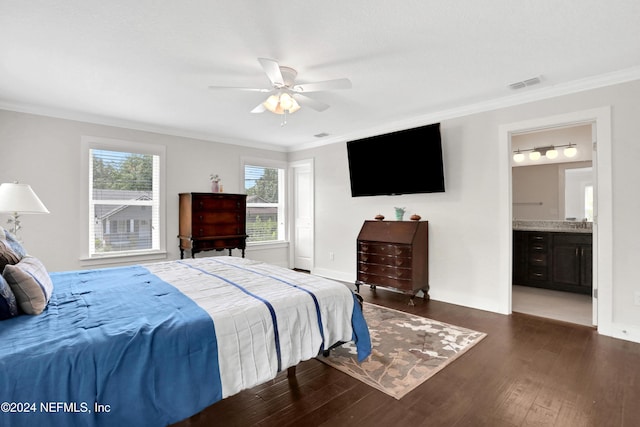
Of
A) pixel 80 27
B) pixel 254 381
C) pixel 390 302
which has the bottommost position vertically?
pixel 390 302

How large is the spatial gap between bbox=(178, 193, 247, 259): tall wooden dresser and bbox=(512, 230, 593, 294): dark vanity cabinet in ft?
14.2

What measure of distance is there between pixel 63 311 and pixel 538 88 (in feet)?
14.3

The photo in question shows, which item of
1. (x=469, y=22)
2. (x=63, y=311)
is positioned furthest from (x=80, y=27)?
(x=469, y=22)

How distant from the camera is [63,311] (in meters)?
1.73

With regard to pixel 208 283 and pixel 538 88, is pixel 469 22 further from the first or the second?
pixel 208 283

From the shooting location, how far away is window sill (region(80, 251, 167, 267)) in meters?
4.10

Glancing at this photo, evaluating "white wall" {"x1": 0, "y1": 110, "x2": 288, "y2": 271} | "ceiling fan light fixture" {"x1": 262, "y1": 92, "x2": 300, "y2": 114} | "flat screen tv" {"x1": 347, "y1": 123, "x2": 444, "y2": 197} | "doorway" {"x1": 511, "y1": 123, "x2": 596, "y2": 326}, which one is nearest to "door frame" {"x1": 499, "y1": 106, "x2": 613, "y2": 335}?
"doorway" {"x1": 511, "y1": 123, "x2": 596, "y2": 326}

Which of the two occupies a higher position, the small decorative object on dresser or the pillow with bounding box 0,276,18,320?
the small decorative object on dresser

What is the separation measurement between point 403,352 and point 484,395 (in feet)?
2.31

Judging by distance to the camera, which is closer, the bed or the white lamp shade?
the bed

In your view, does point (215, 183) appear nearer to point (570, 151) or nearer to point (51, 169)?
point (51, 169)

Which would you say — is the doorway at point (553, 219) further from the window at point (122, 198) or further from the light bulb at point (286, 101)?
the window at point (122, 198)

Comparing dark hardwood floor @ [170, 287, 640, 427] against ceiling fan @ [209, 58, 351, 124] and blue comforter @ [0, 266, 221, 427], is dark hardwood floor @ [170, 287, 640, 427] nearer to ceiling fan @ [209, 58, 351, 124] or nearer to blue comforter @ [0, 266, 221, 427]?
blue comforter @ [0, 266, 221, 427]

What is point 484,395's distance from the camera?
2.05m
